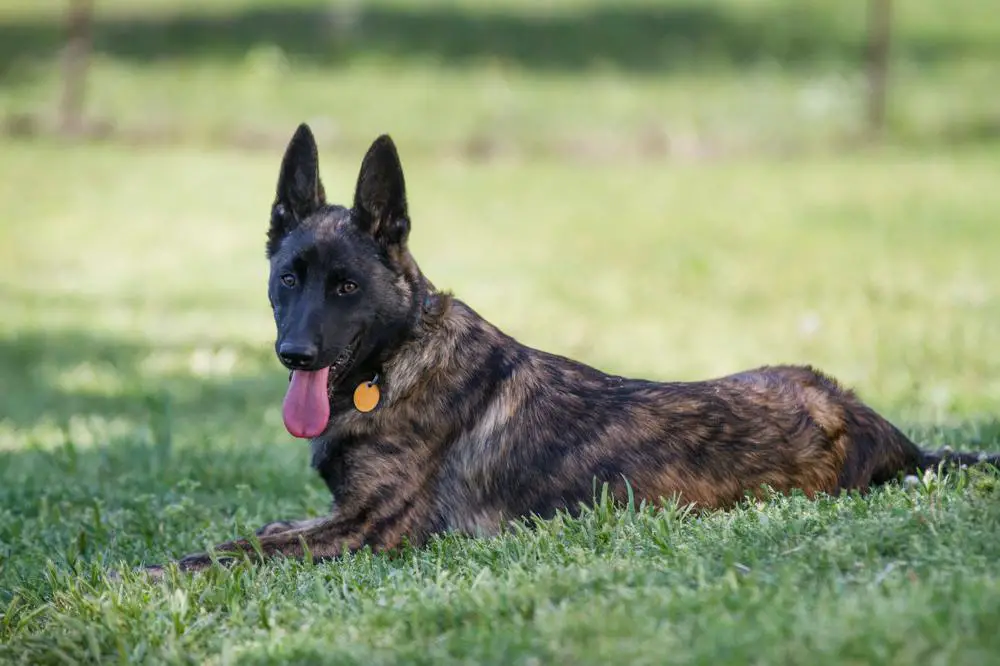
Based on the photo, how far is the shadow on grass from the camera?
113ft

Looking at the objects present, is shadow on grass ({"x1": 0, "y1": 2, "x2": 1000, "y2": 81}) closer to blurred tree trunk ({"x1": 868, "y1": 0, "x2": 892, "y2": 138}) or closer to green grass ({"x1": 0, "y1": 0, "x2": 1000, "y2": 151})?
green grass ({"x1": 0, "y1": 0, "x2": 1000, "y2": 151})

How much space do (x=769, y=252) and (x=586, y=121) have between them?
981cm

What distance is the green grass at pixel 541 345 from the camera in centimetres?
398

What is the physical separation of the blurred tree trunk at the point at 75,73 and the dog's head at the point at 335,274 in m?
25.1

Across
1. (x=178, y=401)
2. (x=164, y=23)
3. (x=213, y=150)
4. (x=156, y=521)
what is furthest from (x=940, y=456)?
(x=164, y=23)

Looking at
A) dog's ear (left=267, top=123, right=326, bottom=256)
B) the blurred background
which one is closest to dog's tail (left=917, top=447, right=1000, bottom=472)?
the blurred background

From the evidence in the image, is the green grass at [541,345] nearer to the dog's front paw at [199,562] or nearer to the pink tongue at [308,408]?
the dog's front paw at [199,562]

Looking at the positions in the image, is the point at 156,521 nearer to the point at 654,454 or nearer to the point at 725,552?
the point at 654,454

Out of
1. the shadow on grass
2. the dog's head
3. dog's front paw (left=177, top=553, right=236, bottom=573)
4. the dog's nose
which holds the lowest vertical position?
dog's front paw (left=177, top=553, right=236, bottom=573)

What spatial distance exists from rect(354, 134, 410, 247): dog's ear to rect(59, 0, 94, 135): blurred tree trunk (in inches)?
1000

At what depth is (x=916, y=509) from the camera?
15.0 ft

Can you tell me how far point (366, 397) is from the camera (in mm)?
5473

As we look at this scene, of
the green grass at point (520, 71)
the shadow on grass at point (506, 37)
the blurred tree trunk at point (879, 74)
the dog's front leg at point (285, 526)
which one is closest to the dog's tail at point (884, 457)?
the dog's front leg at point (285, 526)

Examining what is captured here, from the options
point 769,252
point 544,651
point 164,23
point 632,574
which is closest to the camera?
point 544,651
